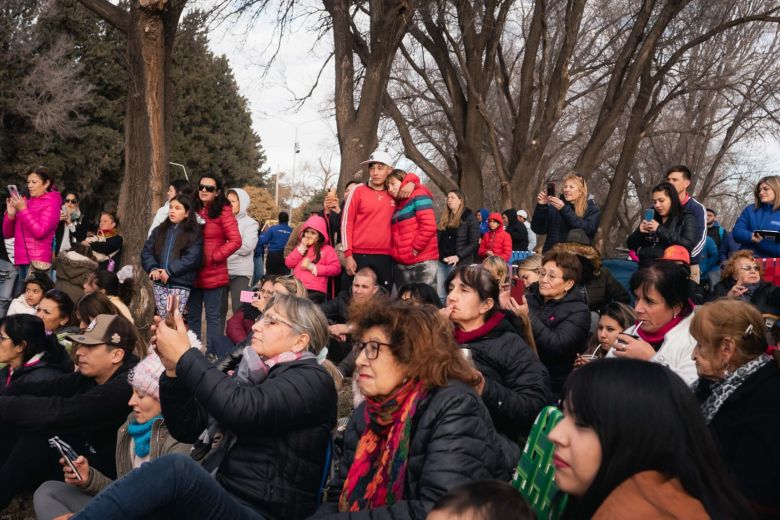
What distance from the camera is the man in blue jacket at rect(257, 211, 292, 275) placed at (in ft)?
39.0

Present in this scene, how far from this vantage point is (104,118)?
30.5 metres

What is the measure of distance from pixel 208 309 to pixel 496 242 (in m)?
5.34

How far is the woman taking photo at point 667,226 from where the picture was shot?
672 cm

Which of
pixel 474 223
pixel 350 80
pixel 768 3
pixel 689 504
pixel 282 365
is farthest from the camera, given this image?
pixel 768 3

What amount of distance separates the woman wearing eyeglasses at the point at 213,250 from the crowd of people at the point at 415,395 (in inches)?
11.4

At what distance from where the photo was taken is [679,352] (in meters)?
4.11

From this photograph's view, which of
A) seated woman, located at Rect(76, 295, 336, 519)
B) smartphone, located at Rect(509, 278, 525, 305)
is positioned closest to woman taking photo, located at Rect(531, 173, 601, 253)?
smartphone, located at Rect(509, 278, 525, 305)

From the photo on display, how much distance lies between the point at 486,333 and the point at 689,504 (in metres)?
2.29

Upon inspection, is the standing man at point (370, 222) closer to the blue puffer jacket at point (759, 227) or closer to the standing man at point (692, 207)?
the standing man at point (692, 207)

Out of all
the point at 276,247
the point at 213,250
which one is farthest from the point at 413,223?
the point at 276,247

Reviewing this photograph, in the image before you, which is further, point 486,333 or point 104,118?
point 104,118

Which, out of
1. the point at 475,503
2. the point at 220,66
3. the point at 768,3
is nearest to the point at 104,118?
the point at 220,66

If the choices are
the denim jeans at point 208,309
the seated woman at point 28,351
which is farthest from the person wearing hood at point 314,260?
the seated woman at point 28,351

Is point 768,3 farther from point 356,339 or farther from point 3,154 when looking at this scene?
point 3,154
